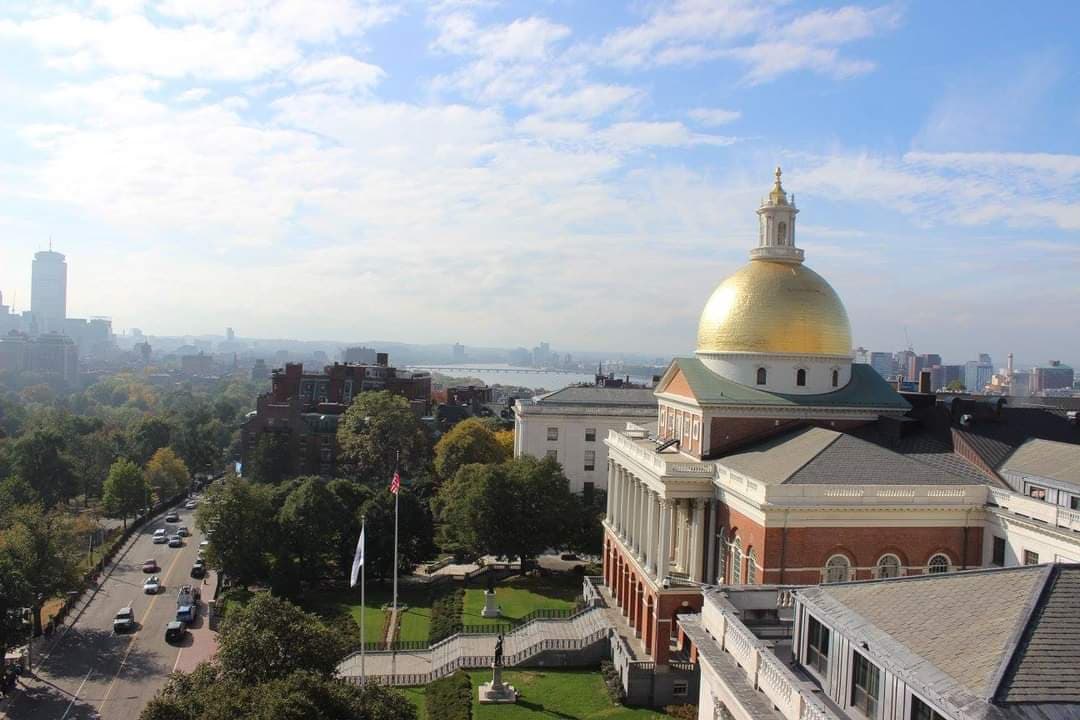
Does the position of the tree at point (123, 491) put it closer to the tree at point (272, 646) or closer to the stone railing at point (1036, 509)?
the tree at point (272, 646)

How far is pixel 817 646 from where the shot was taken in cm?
1612

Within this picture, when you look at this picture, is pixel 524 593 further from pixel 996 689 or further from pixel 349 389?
pixel 349 389

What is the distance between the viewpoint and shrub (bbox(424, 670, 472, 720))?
114ft

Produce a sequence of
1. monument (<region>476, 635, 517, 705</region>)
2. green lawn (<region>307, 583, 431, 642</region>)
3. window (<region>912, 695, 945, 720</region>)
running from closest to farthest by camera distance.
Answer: window (<region>912, 695, 945, 720</region>) < monument (<region>476, 635, 517, 705</region>) < green lawn (<region>307, 583, 431, 642</region>)

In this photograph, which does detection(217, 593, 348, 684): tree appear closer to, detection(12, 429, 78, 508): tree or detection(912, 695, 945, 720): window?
detection(912, 695, 945, 720): window

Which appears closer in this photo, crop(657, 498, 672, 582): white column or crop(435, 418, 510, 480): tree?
crop(657, 498, 672, 582): white column

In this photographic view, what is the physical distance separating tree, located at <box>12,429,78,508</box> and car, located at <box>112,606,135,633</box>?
35.9 meters

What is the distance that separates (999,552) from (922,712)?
24.4m

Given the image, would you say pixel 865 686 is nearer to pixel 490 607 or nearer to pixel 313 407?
pixel 490 607

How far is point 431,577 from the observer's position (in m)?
59.0

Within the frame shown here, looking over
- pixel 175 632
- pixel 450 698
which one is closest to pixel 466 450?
pixel 175 632

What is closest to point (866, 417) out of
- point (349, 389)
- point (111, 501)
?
point (111, 501)

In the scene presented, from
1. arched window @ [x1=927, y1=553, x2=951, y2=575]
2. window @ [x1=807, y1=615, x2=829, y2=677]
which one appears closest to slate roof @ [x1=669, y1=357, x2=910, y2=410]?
arched window @ [x1=927, y1=553, x2=951, y2=575]

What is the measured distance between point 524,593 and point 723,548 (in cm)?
1964
